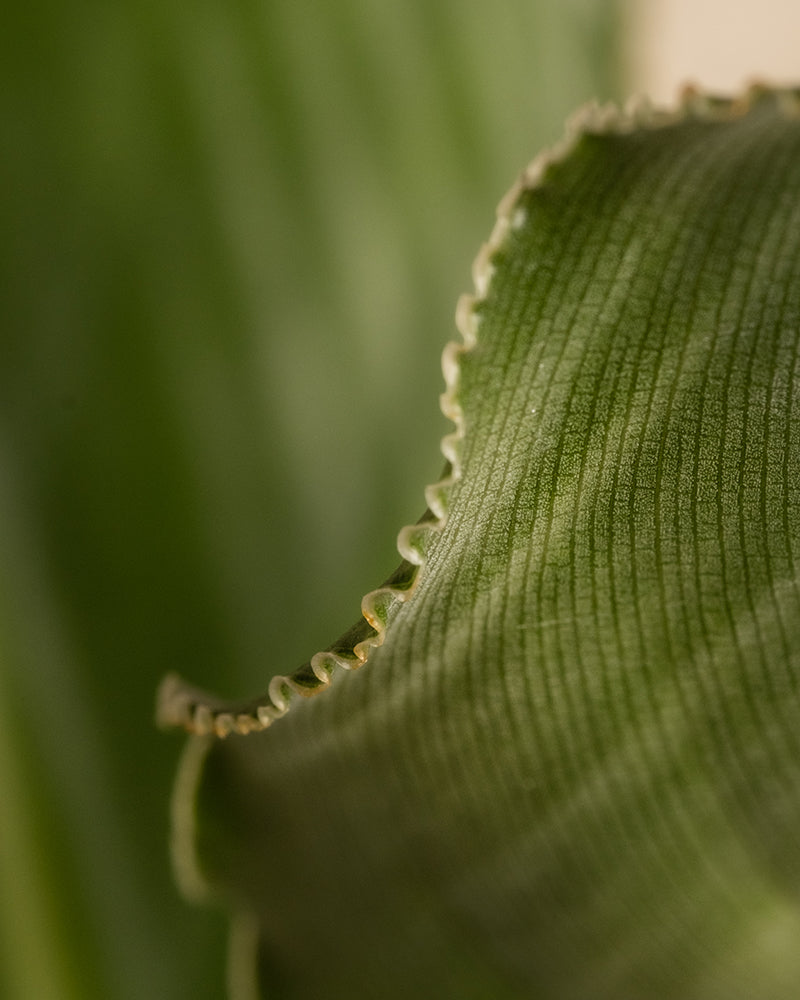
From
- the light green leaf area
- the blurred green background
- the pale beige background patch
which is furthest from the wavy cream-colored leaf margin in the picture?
the pale beige background patch

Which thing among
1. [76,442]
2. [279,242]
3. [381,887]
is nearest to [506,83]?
[279,242]

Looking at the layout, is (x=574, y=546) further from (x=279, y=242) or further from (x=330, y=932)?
(x=279, y=242)

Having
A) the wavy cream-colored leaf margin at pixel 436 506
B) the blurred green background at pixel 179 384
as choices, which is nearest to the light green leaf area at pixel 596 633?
the wavy cream-colored leaf margin at pixel 436 506

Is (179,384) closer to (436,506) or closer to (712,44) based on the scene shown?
(436,506)

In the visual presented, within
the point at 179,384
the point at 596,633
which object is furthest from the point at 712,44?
the point at 596,633

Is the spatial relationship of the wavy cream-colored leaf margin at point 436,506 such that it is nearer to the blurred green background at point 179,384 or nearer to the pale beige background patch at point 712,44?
the blurred green background at point 179,384

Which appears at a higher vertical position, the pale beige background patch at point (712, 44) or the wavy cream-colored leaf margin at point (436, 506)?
Answer: the pale beige background patch at point (712, 44)
